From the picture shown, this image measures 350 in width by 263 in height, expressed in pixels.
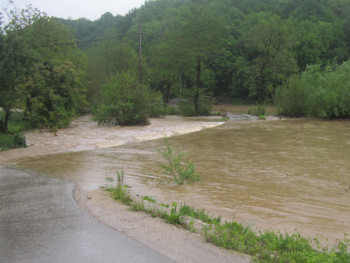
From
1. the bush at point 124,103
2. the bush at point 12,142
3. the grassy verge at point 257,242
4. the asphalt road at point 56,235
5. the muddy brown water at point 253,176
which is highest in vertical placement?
the bush at point 124,103

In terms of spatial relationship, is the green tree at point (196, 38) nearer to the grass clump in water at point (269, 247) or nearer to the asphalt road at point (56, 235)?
the asphalt road at point (56, 235)

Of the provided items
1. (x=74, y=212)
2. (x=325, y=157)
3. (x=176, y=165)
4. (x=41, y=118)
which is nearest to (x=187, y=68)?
(x=41, y=118)

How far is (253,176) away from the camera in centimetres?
1124

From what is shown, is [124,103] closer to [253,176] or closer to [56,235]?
[253,176]

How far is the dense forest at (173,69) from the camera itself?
21.5 m

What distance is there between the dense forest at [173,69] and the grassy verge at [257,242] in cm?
1235

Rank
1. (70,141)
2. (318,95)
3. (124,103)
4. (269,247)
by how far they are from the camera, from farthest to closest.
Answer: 1. (318,95)
2. (124,103)
3. (70,141)
4. (269,247)

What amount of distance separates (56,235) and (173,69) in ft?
137

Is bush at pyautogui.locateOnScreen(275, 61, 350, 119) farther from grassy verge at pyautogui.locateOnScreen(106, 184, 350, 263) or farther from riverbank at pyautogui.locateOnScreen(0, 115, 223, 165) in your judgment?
grassy verge at pyautogui.locateOnScreen(106, 184, 350, 263)

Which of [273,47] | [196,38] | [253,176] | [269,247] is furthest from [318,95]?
[269,247]

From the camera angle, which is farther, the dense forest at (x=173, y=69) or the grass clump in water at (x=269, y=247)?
the dense forest at (x=173, y=69)

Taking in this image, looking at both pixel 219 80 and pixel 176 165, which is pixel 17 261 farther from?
pixel 219 80

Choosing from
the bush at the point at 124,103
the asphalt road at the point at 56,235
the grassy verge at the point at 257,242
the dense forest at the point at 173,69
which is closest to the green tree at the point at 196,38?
the dense forest at the point at 173,69

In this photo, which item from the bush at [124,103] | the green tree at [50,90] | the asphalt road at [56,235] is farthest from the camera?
the bush at [124,103]
